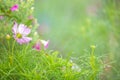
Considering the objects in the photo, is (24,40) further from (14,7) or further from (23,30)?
(14,7)

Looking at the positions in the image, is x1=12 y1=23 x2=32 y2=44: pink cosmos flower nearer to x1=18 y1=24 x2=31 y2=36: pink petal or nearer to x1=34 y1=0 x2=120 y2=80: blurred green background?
x1=18 y1=24 x2=31 y2=36: pink petal

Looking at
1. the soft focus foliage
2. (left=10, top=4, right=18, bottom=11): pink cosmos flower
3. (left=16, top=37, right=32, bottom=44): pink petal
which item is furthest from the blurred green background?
(left=10, top=4, right=18, bottom=11): pink cosmos flower

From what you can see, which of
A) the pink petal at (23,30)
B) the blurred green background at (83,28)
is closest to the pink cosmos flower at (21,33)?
the pink petal at (23,30)

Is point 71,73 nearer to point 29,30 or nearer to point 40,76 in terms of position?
point 40,76

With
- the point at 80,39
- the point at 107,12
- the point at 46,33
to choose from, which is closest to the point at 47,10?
the point at 46,33

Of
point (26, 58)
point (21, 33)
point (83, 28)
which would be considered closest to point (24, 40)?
point (21, 33)
